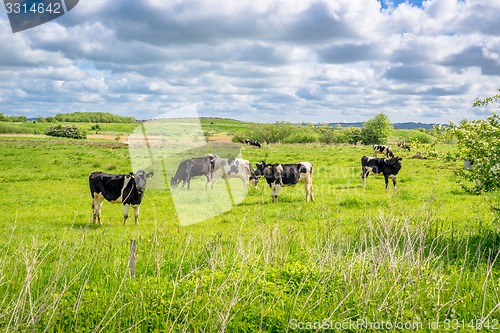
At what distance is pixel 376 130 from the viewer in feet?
258

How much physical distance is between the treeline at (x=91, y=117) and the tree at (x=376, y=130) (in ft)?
337

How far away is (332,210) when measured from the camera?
49.0 ft

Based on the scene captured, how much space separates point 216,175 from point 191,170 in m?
1.38

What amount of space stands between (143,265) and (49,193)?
1382 cm

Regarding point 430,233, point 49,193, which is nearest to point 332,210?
point 430,233

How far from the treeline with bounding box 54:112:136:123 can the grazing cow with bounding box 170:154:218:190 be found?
447ft

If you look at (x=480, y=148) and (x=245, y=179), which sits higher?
(x=480, y=148)

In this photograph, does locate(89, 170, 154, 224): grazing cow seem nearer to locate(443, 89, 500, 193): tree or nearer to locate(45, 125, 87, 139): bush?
locate(443, 89, 500, 193): tree

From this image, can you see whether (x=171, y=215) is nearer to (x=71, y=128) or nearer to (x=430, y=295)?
(x=430, y=295)

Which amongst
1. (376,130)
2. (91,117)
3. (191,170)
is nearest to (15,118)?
(91,117)

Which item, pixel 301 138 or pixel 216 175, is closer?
pixel 216 175

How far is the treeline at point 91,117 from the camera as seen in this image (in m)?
148

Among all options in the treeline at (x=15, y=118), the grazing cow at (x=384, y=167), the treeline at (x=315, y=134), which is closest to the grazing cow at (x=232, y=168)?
the grazing cow at (x=384, y=167)

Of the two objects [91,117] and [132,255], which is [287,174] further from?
[91,117]
